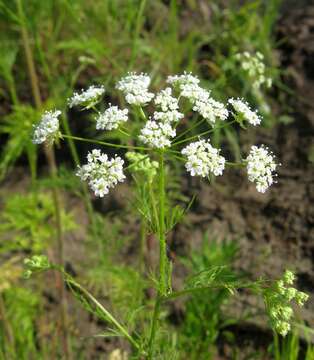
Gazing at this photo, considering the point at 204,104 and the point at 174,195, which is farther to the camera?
the point at 174,195

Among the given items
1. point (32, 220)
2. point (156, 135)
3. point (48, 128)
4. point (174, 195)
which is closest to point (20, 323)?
point (32, 220)

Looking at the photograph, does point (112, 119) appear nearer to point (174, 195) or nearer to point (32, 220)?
point (174, 195)

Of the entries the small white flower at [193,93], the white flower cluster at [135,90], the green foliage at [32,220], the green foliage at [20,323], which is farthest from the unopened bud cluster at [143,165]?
the green foliage at [32,220]

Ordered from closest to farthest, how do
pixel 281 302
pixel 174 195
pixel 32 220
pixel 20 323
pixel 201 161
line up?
pixel 281 302 < pixel 201 161 < pixel 174 195 < pixel 20 323 < pixel 32 220

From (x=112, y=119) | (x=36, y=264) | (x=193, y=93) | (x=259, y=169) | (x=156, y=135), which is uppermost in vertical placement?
(x=193, y=93)

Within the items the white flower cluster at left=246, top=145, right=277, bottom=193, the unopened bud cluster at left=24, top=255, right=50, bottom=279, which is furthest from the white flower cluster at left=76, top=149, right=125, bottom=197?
the white flower cluster at left=246, top=145, right=277, bottom=193

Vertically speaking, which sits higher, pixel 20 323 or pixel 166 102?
pixel 166 102

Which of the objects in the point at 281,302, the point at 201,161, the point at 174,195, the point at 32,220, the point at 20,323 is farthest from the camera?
the point at 32,220
